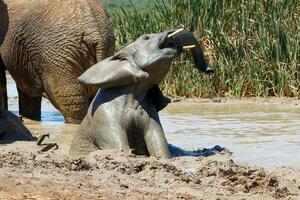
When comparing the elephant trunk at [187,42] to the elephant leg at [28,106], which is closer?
the elephant trunk at [187,42]

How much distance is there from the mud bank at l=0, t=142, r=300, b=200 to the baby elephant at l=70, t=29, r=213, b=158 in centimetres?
30

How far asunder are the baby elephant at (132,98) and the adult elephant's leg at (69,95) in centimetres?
358

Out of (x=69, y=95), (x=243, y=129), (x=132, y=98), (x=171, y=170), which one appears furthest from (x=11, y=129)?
(x=171, y=170)

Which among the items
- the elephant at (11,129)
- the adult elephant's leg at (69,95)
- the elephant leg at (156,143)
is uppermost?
the elephant leg at (156,143)

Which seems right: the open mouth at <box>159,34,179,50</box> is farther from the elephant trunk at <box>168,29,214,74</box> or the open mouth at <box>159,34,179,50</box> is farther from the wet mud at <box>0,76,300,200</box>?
the wet mud at <box>0,76,300,200</box>

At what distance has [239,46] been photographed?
17688 mm

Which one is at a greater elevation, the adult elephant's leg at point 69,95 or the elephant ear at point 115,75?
the elephant ear at point 115,75

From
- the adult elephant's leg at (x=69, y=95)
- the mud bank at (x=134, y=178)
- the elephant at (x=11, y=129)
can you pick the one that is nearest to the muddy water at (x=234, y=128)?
the adult elephant's leg at (x=69, y=95)

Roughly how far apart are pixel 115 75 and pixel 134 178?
1607 millimetres

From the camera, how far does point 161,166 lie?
7.89 metres

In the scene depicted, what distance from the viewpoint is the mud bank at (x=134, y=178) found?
21.2ft

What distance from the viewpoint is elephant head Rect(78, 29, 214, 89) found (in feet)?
29.1

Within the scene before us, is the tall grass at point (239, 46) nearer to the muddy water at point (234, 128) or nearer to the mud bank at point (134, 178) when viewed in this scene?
the muddy water at point (234, 128)

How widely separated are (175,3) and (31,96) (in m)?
5.36
